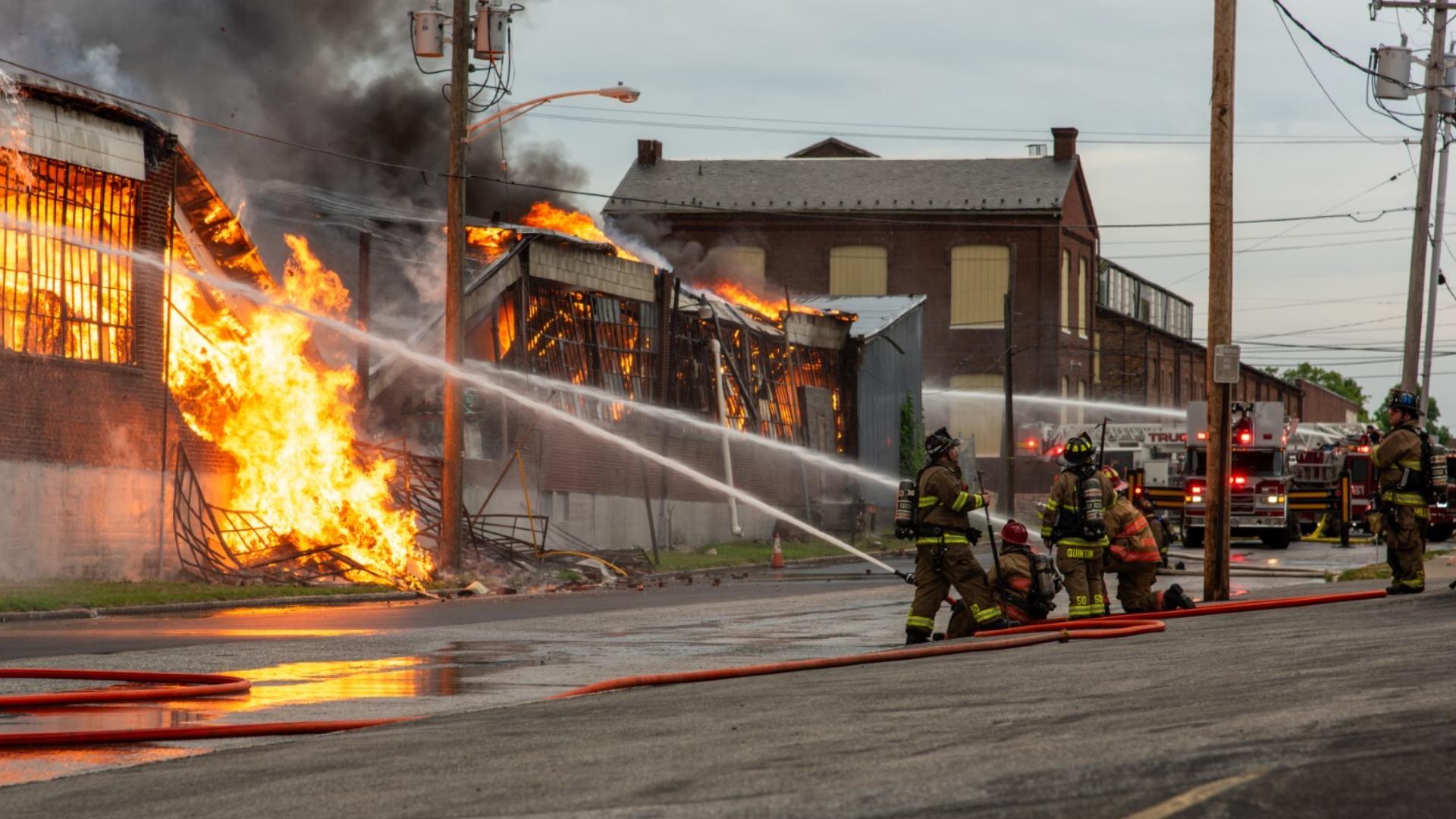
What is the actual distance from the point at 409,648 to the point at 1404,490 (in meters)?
8.26

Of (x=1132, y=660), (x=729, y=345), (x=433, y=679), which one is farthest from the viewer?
(x=729, y=345)

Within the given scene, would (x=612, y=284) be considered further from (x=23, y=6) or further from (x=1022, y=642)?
(x=1022, y=642)

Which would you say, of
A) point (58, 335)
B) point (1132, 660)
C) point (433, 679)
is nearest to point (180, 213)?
point (58, 335)

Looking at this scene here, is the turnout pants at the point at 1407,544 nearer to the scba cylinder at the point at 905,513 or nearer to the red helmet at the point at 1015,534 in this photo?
the red helmet at the point at 1015,534

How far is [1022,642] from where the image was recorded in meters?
11.9

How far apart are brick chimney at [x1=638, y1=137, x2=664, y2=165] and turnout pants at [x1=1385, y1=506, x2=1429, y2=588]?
5124 cm

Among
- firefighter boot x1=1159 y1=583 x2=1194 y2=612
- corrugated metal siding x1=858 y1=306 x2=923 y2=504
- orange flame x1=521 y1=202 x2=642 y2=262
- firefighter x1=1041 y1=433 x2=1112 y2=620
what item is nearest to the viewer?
firefighter x1=1041 y1=433 x2=1112 y2=620

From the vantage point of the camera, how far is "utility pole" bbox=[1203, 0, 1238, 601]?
16.7m

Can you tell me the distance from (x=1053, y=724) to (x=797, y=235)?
55.4 meters

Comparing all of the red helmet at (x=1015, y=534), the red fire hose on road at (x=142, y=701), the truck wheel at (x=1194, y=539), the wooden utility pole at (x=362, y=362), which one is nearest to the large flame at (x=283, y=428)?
the wooden utility pole at (x=362, y=362)

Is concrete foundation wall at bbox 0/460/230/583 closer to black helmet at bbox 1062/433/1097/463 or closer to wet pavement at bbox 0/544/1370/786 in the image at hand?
wet pavement at bbox 0/544/1370/786

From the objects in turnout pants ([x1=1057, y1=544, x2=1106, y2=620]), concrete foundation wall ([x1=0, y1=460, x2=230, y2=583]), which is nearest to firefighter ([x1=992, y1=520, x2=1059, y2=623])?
turnout pants ([x1=1057, y1=544, x2=1106, y2=620])

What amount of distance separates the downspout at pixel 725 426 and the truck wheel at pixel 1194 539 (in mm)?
9289

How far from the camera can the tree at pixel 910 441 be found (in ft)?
153
